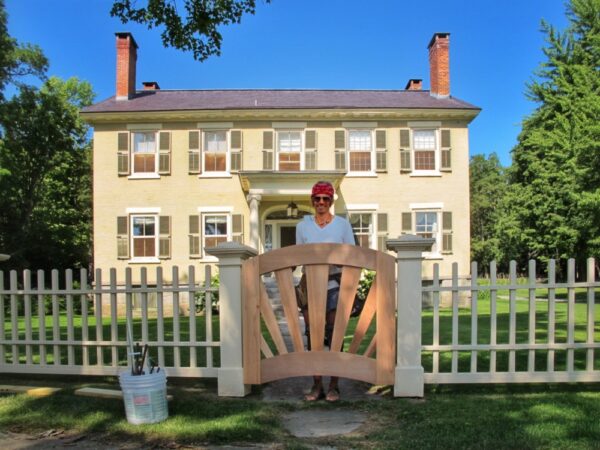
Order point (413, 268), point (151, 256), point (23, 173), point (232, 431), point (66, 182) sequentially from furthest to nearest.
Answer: point (66, 182) → point (23, 173) → point (151, 256) → point (413, 268) → point (232, 431)

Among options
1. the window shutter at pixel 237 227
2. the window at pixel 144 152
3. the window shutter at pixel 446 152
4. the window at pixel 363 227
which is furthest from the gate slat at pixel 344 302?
the window at pixel 144 152

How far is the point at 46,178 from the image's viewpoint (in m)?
29.8

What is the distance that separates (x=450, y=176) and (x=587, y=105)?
20.2 feet

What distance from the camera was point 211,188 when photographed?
56.2 ft

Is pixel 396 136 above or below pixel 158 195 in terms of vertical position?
above

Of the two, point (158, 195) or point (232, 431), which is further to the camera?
point (158, 195)

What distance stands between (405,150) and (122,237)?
1030 cm

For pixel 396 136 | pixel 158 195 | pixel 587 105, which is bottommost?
pixel 158 195

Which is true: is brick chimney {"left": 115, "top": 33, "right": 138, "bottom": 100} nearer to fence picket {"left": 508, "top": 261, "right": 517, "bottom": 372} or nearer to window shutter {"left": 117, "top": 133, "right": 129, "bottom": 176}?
window shutter {"left": 117, "top": 133, "right": 129, "bottom": 176}

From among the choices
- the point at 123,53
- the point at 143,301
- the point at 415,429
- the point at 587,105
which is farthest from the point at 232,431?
the point at 587,105

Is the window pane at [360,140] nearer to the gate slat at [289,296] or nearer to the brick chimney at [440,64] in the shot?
the brick chimney at [440,64]

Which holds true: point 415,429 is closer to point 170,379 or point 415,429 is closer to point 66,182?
point 170,379

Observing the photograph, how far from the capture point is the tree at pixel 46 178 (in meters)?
23.2

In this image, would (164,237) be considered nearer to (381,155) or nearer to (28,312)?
(381,155)
